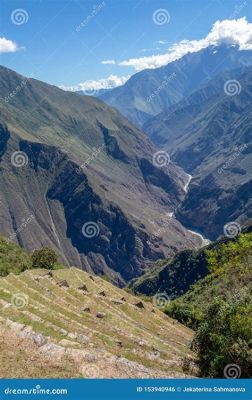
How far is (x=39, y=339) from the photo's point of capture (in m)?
49.1

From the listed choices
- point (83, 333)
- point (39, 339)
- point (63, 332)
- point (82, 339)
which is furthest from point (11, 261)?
point (39, 339)

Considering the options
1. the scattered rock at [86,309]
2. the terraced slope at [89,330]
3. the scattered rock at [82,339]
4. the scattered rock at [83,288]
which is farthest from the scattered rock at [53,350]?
the scattered rock at [83,288]

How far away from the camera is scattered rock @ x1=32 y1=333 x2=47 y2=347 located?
4850 centimetres

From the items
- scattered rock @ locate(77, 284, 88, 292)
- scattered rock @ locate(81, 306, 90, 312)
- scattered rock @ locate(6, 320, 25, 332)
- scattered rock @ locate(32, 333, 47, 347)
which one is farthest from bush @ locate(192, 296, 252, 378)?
scattered rock @ locate(77, 284, 88, 292)

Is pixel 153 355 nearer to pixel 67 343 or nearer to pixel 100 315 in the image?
pixel 67 343

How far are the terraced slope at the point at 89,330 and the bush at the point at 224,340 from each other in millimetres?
3359

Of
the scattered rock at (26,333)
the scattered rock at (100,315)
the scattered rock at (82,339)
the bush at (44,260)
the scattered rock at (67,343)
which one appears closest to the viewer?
the scattered rock at (67,343)

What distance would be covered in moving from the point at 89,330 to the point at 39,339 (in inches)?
348

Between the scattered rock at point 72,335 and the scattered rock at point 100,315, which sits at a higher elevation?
the scattered rock at point 100,315

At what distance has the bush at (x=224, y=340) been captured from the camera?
4459cm

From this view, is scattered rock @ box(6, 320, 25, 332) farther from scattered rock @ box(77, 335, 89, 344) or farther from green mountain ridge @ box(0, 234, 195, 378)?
scattered rock @ box(77, 335, 89, 344)

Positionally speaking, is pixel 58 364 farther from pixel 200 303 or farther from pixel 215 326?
pixel 200 303

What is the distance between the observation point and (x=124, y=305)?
281 feet

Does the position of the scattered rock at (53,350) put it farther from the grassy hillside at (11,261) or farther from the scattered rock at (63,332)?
the grassy hillside at (11,261)
